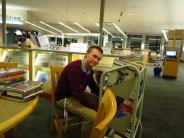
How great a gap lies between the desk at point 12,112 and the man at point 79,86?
2.51 feet

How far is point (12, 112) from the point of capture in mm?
1149

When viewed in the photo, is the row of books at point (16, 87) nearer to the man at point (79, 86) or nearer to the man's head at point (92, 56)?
the man at point (79, 86)

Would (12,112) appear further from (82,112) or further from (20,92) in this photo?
(82,112)

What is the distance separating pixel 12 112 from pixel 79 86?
1.06 metres

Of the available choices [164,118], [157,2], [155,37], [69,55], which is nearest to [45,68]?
[69,55]

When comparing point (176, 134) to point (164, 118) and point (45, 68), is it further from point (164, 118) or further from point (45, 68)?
point (45, 68)

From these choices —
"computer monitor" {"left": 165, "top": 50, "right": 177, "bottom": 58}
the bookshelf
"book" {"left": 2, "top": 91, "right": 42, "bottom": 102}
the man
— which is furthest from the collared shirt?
"computer monitor" {"left": 165, "top": 50, "right": 177, "bottom": 58}

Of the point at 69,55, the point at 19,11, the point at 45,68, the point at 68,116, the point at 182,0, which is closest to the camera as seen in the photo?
the point at 68,116

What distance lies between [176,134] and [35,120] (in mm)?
2234

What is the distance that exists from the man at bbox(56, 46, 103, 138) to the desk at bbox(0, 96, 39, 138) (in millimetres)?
764

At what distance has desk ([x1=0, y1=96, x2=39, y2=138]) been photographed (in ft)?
3.14

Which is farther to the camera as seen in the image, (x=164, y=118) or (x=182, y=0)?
(x=182, y=0)

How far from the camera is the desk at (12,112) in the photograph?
3.14 feet

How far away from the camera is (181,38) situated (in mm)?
9312
